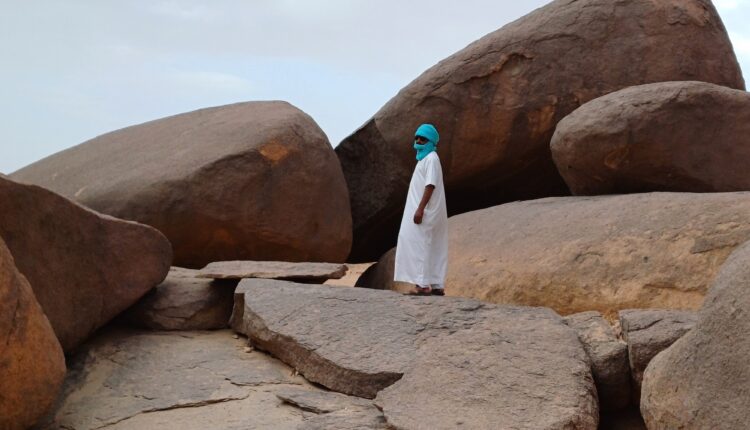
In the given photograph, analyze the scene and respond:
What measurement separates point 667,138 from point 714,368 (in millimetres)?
3316

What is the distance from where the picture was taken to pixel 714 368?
3150 millimetres

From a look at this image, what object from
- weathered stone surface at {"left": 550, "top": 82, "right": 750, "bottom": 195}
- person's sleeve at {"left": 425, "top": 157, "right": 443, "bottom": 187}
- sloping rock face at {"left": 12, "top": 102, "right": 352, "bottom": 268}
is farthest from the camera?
sloping rock face at {"left": 12, "top": 102, "right": 352, "bottom": 268}

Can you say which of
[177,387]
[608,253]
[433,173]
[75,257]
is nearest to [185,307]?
[75,257]

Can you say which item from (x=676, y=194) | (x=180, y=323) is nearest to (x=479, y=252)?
(x=676, y=194)

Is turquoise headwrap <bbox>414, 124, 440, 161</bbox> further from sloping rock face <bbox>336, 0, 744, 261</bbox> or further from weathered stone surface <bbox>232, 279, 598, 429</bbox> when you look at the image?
sloping rock face <bbox>336, 0, 744, 261</bbox>

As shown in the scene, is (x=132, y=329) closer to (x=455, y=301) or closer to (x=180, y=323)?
(x=180, y=323)

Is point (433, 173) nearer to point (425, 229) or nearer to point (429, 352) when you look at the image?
point (425, 229)

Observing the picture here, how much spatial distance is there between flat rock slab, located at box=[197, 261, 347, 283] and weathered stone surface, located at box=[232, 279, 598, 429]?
0.24 m

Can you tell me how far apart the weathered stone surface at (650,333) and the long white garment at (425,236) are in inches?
71.2

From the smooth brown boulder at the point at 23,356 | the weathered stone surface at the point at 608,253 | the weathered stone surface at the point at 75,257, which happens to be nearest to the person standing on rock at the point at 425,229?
the weathered stone surface at the point at 608,253

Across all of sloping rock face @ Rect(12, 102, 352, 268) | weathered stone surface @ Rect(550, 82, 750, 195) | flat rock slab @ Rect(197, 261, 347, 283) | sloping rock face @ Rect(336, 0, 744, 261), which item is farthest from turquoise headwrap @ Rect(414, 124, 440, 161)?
sloping rock face @ Rect(336, 0, 744, 261)

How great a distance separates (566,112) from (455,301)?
3.36 metres

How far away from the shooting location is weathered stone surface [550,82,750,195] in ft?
20.4

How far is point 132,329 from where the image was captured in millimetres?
5055
